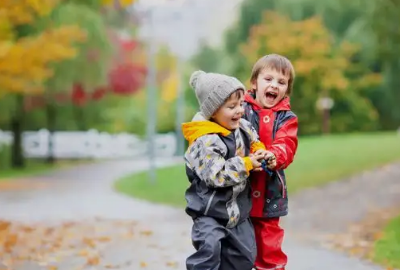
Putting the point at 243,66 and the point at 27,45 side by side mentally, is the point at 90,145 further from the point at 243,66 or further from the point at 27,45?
the point at 27,45

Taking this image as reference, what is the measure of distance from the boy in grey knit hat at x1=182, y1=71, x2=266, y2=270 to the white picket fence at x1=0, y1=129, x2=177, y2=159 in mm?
34074

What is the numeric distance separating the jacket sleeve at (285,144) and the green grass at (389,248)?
3043mm

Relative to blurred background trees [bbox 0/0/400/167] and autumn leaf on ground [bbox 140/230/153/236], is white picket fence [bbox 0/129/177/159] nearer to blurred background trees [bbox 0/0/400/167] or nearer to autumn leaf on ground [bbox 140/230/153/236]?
blurred background trees [bbox 0/0/400/167]

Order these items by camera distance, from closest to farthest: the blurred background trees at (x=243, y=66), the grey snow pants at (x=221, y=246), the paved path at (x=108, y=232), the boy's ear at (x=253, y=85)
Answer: the grey snow pants at (x=221, y=246) < the boy's ear at (x=253, y=85) < the paved path at (x=108, y=232) < the blurred background trees at (x=243, y=66)

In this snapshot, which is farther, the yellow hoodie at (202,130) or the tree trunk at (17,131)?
the tree trunk at (17,131)

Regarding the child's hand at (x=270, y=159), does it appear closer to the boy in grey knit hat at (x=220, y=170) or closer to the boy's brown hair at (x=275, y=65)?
the boy in grey knit hat at (x=220, y=170)

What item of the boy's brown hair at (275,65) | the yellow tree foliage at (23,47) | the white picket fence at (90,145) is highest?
the yellow tree foliage at (23,47)

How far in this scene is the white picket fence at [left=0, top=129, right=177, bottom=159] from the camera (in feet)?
127

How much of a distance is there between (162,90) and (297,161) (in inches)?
887

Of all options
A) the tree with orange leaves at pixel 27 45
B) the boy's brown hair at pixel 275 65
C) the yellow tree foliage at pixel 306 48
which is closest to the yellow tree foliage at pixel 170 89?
the yellow tree foliage at pixel 306 48

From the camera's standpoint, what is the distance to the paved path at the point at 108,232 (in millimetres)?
7457

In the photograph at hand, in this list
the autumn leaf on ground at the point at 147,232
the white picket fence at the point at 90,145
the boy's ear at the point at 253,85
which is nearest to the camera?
the boy's ear at the point at 253,85

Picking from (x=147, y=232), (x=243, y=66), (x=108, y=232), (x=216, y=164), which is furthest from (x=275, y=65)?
(x=243, y=66)

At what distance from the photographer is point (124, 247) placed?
8547 millimetres
